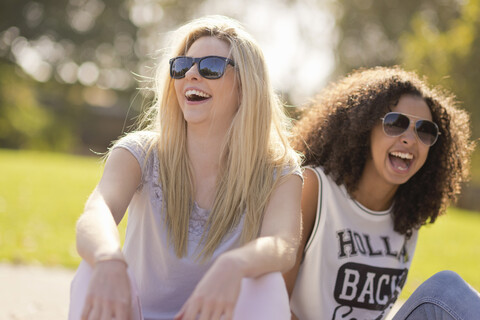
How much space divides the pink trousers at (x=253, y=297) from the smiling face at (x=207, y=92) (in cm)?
Result: 84

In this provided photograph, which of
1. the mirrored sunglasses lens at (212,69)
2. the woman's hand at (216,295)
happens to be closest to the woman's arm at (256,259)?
the woman's hand at (216,295)

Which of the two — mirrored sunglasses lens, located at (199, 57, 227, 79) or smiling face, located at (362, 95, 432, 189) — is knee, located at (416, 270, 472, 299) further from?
mirrored sunglasses lens, located at (199, 57, 227, 79)

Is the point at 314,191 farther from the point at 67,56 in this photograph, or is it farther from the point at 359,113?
the point at 67,56

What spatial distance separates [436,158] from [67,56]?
29135 mm

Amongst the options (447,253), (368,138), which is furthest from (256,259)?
(447,253)

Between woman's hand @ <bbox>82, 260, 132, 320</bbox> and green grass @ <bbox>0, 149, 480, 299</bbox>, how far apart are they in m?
3.06

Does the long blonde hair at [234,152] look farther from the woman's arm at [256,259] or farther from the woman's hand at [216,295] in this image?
the woman's hand at [216,295]

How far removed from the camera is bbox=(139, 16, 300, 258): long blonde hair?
2.52 meters

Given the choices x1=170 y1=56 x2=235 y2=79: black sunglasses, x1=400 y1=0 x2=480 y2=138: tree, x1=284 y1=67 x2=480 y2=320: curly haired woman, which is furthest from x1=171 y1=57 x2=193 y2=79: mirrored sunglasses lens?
x1=400 y1=0 x2=480 y2=138: tree

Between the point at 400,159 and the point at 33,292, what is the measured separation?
282cm

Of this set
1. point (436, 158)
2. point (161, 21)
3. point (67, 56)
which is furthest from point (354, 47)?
point (436, 158)

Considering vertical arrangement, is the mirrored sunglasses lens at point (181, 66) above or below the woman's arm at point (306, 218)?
above

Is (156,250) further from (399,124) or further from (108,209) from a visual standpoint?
(399,124)

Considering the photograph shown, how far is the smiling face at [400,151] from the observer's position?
3031 millimetres
